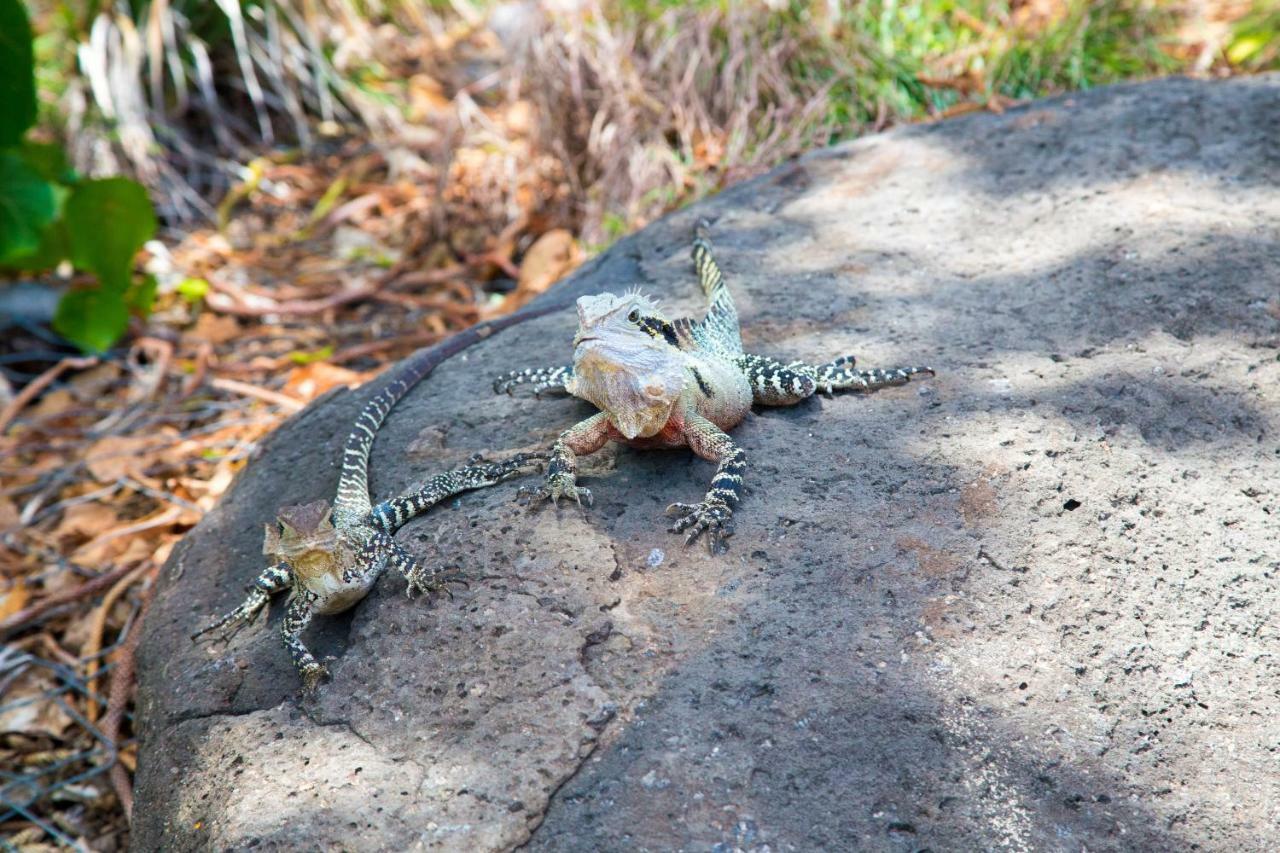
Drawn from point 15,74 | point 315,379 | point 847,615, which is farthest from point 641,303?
point 15,74

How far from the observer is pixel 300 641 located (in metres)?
3.58

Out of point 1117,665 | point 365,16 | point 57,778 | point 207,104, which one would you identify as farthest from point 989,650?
point 365,16

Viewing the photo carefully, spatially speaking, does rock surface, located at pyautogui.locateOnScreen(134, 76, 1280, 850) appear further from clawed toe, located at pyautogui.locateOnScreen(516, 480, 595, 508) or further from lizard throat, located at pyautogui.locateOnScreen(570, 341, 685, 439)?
lizard throat, located at pyautogui.locateOnScreen(570, 341, 685, 439)

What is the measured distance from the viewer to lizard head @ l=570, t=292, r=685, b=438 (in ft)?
12.3

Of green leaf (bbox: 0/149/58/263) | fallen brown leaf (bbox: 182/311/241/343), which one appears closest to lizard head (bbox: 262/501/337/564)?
green leaf (bbox: 0/149/58/263)

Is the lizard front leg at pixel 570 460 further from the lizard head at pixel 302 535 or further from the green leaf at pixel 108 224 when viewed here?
the green leaf at pixel 108 224

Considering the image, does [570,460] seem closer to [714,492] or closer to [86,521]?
[714,492]

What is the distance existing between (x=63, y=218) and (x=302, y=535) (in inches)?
181

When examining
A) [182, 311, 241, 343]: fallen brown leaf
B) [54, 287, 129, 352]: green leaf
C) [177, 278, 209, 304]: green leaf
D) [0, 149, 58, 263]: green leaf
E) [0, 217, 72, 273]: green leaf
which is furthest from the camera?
[177, 278, 209, 304]: green leaf

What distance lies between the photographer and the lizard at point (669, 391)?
372cm

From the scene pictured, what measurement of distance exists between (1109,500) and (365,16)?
8.84m

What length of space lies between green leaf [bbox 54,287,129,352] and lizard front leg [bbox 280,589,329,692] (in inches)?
154

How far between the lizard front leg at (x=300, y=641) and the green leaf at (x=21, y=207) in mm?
3918

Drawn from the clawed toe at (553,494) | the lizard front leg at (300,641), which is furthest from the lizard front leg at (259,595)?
the clawed toe at (553,494)
